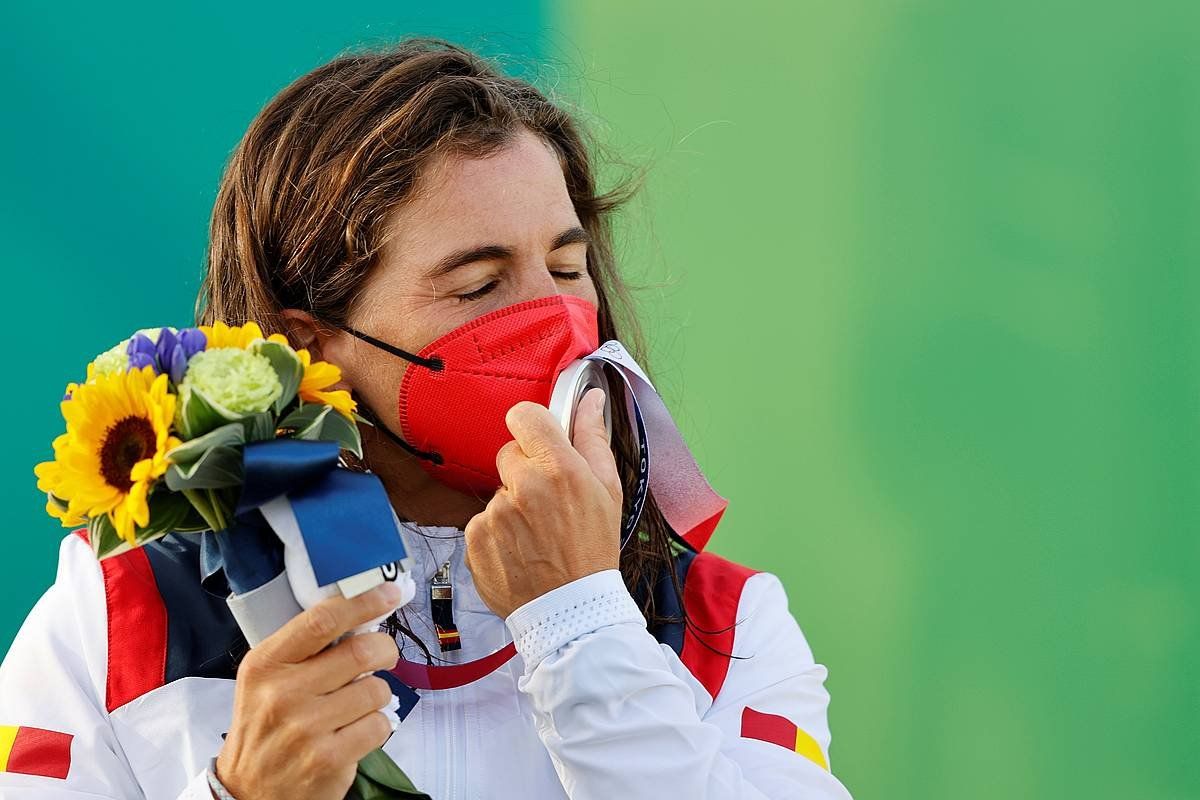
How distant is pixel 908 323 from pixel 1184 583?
0.65 m

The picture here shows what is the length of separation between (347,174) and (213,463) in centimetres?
67

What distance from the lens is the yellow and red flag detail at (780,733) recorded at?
1.56 metres

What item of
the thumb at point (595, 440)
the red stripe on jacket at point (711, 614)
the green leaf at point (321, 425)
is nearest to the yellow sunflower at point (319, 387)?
the green leaf at point (321, 425)

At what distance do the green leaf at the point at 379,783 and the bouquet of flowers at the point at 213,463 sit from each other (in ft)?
0.77

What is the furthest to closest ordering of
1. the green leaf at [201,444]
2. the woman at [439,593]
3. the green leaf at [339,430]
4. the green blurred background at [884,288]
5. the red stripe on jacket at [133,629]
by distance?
the green blurred background at [884,288] → the red stripe on jacket at [133,629] → the woman at [439,593] → the green leaf at [339,430] → the green leaf at [201,444]

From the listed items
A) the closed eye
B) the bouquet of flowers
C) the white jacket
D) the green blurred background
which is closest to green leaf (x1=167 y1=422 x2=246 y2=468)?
the bouquet of flowers

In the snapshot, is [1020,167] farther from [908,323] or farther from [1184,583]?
[1184,583]

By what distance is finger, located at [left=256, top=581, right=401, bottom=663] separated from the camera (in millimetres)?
1098

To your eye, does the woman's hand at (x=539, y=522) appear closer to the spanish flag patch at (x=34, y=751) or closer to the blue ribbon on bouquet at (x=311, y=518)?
the blue ribbon on bouquet at (x=311, y=518)

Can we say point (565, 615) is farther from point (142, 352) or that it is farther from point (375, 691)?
point (142, 352)

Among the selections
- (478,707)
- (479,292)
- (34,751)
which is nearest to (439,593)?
(478,707)

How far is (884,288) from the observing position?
7.80 ft

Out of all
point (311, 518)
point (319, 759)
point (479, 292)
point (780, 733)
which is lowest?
point (780, 733)

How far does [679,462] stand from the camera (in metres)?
1.67
